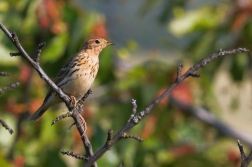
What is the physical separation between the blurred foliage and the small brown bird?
0.90m

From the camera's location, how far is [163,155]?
5.81 metres

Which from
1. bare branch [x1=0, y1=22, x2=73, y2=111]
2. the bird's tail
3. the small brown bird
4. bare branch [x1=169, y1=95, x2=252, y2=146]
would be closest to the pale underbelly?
the small brown bird

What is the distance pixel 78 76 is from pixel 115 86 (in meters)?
1.63

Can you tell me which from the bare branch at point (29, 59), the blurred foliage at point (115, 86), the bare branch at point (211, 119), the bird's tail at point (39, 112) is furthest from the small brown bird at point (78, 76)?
the bare branch at point (211, 119)

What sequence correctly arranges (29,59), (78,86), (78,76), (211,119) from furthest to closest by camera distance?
(211,119)
(78,76)
(78,86)
(29,59)

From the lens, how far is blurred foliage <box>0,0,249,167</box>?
18.2 feet

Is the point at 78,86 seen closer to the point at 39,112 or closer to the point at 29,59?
the point at 39,112

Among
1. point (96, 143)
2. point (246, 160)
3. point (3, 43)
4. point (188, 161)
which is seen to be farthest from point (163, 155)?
point (246, 160)

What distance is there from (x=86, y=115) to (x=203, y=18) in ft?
4.73

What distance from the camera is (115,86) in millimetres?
5809

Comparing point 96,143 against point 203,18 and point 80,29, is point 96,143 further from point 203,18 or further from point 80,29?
point 203,18

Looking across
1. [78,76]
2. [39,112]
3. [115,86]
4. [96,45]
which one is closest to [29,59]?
[78,76]

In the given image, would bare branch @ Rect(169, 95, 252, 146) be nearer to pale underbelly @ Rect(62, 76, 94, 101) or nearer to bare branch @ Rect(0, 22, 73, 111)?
pale underbelly @ Rect(62, 76, 94, 101)

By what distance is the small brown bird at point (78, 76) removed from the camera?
402 centimetres
